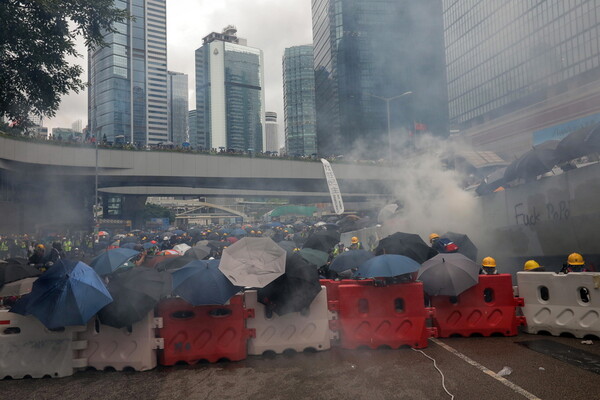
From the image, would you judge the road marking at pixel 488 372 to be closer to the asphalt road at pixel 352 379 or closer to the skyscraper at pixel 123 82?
the asphalt road at pixel 352 379

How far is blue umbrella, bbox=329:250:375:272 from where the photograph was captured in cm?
696

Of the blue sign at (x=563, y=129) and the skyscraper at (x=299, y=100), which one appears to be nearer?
the blue sign at (x=563, y=129)

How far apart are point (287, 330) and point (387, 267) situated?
1.45 m

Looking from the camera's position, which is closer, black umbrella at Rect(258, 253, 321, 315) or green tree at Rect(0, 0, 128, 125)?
black umbrella at Rect(258, 253, 321, 315)

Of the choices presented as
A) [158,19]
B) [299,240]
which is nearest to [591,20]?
[299,240]

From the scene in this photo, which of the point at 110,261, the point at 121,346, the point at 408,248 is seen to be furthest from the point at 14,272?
the point at 408,248

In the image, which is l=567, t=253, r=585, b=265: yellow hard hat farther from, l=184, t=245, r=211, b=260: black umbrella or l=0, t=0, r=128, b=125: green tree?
l=0, t=0, r=128, b=125: green tree

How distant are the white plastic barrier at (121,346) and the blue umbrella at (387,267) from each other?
2603 millimetres

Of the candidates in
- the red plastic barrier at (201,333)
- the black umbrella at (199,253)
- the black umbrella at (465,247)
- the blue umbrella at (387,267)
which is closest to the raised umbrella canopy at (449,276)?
the blue umbrella at (387,267)

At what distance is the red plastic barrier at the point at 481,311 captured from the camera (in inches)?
207

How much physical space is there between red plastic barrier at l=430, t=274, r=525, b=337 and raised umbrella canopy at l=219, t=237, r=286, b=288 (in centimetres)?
227

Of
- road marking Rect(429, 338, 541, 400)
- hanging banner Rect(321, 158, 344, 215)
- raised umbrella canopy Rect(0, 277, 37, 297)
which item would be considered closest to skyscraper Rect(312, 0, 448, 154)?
hanging banner Rect(321, 158, 344, 215)

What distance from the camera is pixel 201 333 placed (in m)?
4.76

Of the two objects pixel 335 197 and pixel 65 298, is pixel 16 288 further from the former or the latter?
pixel 335 197
